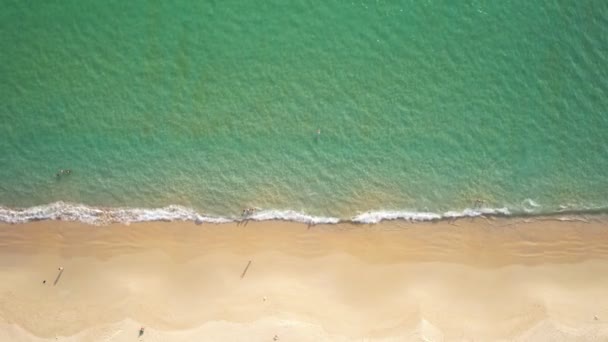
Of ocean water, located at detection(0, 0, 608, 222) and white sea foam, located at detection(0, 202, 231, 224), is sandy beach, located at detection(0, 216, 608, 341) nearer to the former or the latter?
white sea foam, located at detection(0, 202, 231, 224)

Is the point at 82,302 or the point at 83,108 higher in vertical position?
the point at 83,108

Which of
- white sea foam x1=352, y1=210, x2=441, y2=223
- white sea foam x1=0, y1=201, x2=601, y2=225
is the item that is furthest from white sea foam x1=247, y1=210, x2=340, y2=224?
white sea foam x1=352, y1=210, x2=441, y2=223

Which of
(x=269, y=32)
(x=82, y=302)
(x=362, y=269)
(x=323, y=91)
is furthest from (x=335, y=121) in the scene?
(x=82, y=302)

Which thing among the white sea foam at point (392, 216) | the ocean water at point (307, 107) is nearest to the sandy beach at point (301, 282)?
the white sea foam at point (392, 216)

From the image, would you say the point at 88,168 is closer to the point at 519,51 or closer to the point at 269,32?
the point at 269,32

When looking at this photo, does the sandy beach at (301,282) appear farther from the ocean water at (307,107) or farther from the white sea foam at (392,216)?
the ocean water at (307,107)

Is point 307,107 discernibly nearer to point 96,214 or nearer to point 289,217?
point 289,217
